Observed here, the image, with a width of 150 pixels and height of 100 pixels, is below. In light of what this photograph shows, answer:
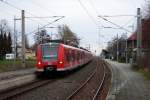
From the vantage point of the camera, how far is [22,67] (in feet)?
141

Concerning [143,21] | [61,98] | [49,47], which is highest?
[143,21]

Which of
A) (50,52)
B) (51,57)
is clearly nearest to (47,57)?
(51,57)

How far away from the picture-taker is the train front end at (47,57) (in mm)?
30688

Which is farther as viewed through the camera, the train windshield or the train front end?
the train windshield

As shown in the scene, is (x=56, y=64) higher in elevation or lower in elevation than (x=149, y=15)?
lower

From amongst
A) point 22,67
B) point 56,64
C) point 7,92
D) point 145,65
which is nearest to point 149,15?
point 145,65

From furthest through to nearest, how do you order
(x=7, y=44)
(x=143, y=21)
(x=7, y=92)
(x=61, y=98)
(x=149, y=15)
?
(x=7, y=44) → (x=143, y=21) → (x=149, y=15) → (x=7, y=92) → (x=61, y=98)

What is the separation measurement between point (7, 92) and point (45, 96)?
7.86 ft

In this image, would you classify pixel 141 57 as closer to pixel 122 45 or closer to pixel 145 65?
pixel 145 65

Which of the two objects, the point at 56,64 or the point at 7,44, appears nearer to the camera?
the point at 56,64

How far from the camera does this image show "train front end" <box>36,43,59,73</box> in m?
30.7

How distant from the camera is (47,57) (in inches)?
1220

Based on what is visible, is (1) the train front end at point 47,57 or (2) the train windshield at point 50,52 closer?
(1) the train front end at point 47,57

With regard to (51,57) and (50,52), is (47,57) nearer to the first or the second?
(51,57)
